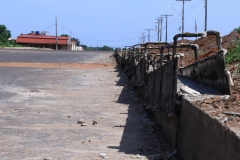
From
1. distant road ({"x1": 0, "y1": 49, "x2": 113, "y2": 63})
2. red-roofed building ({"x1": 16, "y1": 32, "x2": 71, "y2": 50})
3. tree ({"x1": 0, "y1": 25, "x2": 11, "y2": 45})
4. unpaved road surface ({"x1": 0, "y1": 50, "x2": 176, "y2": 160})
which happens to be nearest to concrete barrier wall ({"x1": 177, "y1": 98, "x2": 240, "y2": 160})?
unpaved road surface ({"x1": 0, "y1": 50, "x2": 176, "y2": 160})

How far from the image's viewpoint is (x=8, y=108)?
1261cm

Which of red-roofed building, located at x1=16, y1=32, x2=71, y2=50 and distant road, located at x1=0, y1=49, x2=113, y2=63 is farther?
red-roofed building, located at x1=16, y1=32, x2=71, y2=50

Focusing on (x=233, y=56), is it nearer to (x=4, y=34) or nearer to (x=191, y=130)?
(x=191, y=130)

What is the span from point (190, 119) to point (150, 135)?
116 inches

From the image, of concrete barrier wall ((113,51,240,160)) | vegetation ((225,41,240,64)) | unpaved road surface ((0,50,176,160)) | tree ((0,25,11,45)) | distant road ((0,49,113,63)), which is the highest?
tree ((0,25,11,45))

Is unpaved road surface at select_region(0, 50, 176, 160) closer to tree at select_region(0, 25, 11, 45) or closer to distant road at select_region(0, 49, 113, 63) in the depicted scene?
distant road at select_region(0, 49, 113, 63)

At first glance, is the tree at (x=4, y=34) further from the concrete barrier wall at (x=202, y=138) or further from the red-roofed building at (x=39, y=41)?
the concrete barrier wall at (x=202, y=138)

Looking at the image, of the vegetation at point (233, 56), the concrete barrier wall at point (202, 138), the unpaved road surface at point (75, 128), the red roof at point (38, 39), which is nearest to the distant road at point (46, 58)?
the unpaved road surface at point (75, 128)

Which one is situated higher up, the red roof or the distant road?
the red roof

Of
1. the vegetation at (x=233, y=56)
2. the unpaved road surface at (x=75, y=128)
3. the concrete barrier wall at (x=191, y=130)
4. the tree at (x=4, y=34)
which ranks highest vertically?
the tree at (x=4, y=34)

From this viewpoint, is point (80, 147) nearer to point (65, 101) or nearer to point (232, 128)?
point (232, 128)

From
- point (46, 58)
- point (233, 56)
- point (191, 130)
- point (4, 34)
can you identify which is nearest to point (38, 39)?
point (4, 34)

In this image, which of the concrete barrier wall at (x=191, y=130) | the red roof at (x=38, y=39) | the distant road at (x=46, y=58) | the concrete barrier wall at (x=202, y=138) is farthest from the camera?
the red roof at (x=38, y=39)

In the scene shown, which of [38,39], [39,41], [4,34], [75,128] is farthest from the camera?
[38,39]
